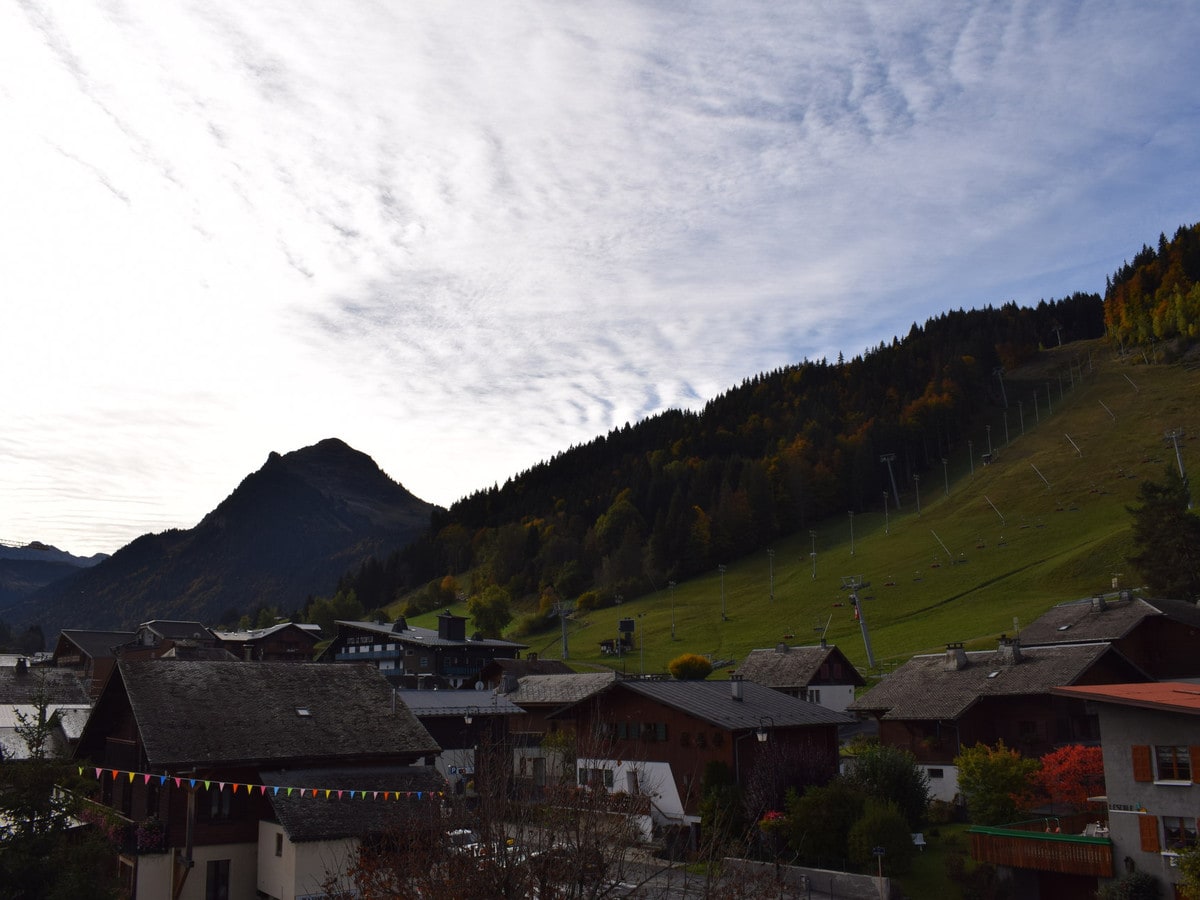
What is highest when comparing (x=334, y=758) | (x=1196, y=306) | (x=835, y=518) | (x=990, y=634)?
(x=1196, y=306)

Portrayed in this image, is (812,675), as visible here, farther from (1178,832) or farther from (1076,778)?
(1178,832)

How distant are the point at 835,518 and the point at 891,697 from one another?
115669 mm


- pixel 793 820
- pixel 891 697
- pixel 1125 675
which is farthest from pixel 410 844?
pixel 1125 675

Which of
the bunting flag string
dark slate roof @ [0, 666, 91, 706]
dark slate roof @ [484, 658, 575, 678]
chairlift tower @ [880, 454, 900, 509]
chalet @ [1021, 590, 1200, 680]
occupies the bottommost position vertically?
the bunting flag string

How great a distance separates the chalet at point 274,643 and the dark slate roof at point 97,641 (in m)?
13.4

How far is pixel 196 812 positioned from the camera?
3219 cm

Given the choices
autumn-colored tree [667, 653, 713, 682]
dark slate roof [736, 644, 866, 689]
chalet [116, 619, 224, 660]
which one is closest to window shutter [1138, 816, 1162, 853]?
dark slate roof [736, 644, 866, 689]

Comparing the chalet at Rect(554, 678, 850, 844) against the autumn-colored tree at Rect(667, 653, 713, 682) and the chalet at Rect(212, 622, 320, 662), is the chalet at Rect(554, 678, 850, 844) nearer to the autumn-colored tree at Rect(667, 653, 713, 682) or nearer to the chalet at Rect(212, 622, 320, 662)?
the autumn-colored tree at Rect(667, 653, 713, 682)

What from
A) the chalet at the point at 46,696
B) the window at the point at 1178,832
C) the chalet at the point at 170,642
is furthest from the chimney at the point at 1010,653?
the chalet at the point at 170,642

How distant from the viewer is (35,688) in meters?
64.2

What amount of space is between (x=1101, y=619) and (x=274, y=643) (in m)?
103

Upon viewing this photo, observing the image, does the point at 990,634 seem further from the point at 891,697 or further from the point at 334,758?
the point at 334,758

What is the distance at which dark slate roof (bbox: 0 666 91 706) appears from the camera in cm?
6209

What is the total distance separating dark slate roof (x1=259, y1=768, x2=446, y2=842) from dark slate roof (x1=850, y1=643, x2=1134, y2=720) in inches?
1196
